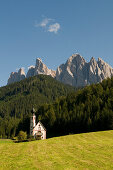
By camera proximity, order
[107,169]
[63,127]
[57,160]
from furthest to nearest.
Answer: [63,127], [57,160], [107,169]

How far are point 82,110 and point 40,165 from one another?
67.2 metres

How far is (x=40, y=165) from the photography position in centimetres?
1919

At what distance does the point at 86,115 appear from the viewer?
80000 millimetres

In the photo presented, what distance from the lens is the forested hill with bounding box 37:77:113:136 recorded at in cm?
7481

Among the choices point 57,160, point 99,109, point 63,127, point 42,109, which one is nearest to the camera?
point 57,160

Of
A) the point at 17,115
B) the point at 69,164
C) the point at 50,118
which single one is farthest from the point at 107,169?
the point at 17,115

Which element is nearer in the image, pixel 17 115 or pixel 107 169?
pixel 107 169

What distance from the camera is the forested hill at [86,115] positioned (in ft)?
245

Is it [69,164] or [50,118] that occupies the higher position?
[50,118]

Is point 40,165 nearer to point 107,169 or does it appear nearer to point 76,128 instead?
point 107,169

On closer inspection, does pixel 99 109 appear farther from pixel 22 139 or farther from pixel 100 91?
pixel 22 139

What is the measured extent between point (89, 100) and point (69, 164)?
7232 cm

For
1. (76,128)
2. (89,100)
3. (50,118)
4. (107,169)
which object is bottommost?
(107,169)

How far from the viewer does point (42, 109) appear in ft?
401
